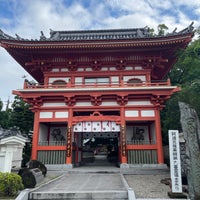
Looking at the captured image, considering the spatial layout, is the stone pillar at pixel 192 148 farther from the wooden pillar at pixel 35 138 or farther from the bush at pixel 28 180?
the wooden pillar at pixel 35 138

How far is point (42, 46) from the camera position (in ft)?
41.5

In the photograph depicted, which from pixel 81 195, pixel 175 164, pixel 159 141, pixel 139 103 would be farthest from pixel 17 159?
pixel 175 164

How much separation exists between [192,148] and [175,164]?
3.43 feet

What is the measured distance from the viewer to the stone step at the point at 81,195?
5830 millimetres

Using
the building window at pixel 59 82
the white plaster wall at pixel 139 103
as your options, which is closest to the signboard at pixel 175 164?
the white plaster wall at pixel 139 103

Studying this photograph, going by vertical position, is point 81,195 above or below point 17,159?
below

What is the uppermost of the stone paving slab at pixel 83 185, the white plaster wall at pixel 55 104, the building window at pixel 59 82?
A: the building window at pixel 59 82

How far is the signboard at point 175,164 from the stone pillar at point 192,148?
0.54 meters

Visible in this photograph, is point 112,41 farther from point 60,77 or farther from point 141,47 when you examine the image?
point 60,77

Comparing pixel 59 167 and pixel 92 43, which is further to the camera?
Answer: pixel 92 43

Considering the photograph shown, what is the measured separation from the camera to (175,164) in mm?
6180

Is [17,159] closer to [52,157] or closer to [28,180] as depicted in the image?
[52,157]

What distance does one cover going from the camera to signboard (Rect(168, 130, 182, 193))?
19.5 ft

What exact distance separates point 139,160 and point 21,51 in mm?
11370
